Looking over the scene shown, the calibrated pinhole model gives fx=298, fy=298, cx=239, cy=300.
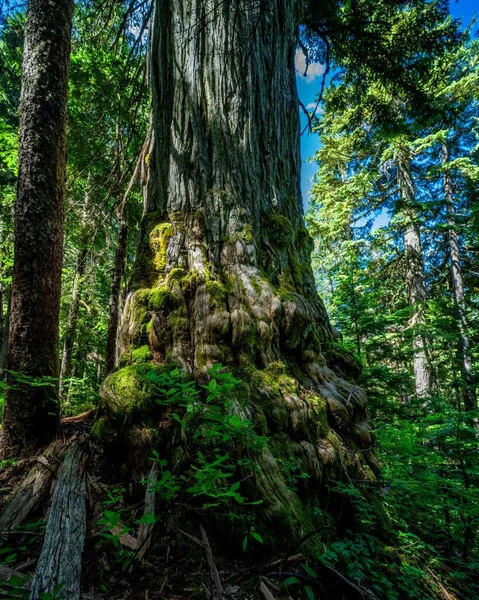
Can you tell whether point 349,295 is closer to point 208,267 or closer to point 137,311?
point 208,267

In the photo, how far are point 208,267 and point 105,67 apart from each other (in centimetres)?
507

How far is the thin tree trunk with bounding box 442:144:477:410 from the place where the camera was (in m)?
7.73

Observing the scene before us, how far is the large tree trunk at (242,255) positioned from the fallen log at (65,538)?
44cm

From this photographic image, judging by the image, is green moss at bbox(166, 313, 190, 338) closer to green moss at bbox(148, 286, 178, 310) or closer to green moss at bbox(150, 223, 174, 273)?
green moss at bbox(148, 286, 178, 310)

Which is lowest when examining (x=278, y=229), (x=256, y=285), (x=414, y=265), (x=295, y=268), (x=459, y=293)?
(x=256, y=285)

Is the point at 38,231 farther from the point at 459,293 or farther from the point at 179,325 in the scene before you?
the point at 459,293

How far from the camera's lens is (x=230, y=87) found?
3.07 metres

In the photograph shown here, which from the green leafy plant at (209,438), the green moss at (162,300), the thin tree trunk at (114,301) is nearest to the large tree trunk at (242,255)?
the green moss at (162,300)

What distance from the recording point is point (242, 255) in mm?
2658

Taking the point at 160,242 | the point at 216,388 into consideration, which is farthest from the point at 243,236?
the point at 216,388

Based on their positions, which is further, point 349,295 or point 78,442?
point 349,295

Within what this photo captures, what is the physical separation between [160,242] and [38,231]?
998mm

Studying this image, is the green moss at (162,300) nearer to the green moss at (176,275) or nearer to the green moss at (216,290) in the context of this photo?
the green moss at (176,275)

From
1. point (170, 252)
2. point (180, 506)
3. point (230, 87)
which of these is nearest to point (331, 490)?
point (180, 506)
